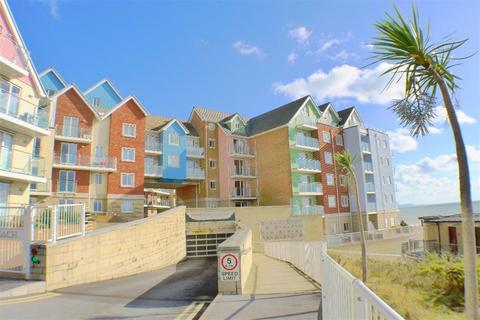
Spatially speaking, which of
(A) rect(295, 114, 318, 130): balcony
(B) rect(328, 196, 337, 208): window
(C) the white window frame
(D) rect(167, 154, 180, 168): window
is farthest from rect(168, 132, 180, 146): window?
(B) rect(328, 196, 337, 208): window

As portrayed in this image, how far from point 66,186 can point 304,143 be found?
1068 inches

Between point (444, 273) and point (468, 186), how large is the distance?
10173mm

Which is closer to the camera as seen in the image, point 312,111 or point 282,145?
point 282,145

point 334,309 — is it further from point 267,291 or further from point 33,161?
point 33,161

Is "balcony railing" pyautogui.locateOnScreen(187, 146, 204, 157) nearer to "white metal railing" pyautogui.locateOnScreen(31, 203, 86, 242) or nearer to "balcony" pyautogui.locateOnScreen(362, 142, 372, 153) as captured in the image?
"balcony" pyautogui.locateOnScreen(362, 142, 372, 153)

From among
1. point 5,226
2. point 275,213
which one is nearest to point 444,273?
point 5,226

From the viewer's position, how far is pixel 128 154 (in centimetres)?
3300

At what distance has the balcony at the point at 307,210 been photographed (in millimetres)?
35719

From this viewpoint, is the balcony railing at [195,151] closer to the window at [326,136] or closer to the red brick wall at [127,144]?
the red brick wall at [127,144]

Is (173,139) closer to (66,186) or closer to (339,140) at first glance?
(66,186)

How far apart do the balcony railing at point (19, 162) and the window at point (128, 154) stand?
11689mm

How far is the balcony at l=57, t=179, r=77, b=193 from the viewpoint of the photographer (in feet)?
92.3

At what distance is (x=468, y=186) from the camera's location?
14.6 ft

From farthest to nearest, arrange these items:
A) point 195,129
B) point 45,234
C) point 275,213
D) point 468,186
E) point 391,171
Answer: point 391,171
point 195,129
point 275,213
point 45,234
point 468,186
